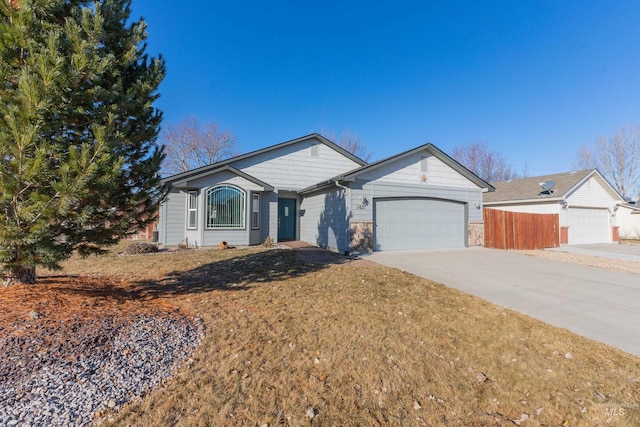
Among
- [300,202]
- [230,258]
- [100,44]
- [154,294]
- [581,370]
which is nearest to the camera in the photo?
[581,370]

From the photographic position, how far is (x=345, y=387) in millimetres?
2893

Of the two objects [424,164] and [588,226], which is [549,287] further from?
[588,226]

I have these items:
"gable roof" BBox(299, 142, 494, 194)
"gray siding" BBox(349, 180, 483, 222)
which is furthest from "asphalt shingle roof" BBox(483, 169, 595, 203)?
"gray siding" BBox(349, 180, 483, 222)

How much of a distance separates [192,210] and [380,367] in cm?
1164

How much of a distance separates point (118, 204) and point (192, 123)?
30.1 metres

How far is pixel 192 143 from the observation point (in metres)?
31.1

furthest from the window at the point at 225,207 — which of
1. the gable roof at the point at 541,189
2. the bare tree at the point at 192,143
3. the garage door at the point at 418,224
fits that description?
the bare tree at the point at 192,143

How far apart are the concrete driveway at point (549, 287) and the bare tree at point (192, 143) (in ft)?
86.9

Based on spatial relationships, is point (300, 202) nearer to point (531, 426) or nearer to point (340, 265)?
point (340, 265)

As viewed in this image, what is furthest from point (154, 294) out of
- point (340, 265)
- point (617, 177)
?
point (617, 177)

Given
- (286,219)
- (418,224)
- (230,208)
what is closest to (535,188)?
(418,224)

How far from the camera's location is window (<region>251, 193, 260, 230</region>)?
44.2 ft

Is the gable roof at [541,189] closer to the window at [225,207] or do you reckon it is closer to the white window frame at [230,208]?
→ the white window frame at [230,208]

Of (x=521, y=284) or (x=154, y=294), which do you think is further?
(x=521, y=284)
